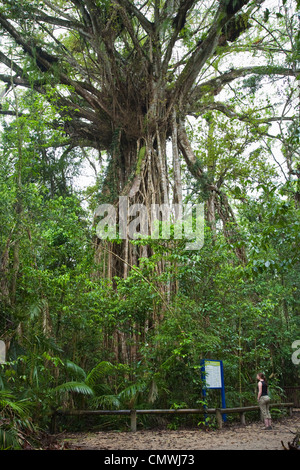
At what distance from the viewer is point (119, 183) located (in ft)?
37.9

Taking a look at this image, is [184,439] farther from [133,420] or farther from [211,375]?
[211,375]

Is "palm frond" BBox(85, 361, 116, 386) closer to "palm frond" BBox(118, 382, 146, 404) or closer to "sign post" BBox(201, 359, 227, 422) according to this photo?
"palm frond" BBox(118, 382, 146, 404)

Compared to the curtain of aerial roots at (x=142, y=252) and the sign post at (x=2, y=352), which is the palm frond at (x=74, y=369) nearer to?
the curtain of aerial roots at (x=142, y=252)

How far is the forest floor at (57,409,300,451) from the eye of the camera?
4668mm

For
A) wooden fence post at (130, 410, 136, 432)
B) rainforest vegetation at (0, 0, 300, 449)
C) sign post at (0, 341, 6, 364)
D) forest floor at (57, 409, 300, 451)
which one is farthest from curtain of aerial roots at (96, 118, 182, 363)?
sign post at (0, 341, 6, 364)

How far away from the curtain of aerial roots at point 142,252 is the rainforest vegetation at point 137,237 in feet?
0.15

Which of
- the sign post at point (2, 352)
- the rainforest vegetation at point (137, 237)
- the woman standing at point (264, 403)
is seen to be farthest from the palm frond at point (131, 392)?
the sign post at point (2, 352)

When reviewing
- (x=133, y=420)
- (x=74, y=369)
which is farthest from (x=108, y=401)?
(x=74, y=369)

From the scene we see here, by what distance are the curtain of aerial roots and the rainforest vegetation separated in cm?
5

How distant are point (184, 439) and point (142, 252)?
485 centimetres

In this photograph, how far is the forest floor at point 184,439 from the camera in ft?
15.3

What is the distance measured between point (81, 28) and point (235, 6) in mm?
3928

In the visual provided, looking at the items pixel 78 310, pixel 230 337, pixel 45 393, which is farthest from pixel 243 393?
pixel 45 393
